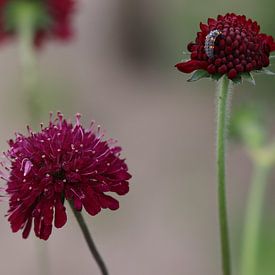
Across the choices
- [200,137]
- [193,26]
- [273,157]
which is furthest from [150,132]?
[273,157]

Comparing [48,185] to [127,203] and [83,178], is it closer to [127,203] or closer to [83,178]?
[83,178]

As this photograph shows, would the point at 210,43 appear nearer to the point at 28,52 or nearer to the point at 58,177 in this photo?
the point at 58,177

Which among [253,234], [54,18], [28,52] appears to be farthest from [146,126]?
[253,234]

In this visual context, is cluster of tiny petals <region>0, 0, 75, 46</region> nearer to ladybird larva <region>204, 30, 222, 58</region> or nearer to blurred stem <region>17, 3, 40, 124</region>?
blurred stem <region>17, 3, 40, 124</region>

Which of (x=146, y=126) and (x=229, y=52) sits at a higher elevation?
(x=146, y=126)

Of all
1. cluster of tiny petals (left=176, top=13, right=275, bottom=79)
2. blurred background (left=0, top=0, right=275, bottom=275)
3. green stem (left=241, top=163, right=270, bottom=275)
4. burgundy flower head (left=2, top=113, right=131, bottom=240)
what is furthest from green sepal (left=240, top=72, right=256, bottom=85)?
blurred background (left=0, top=0, right=275, bottom=275)
